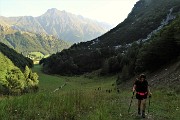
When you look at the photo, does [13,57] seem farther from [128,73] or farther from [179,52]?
[179,52]

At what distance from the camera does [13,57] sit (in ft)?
625

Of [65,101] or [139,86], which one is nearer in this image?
[65,101]

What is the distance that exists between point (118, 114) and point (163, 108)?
15.2ft

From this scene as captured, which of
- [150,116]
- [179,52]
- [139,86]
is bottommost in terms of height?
[150,116]

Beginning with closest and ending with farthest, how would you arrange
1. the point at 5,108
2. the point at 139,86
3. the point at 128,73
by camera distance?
the point at 5,108 < the point at 139,86 < the point at 128,73

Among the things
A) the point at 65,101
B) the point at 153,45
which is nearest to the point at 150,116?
the point at 65,101

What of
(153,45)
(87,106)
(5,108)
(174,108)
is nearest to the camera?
(5,108)

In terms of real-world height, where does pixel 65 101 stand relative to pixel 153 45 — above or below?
below

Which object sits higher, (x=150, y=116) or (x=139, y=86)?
(x=139, y=86)

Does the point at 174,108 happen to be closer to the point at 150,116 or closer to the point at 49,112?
the point at 150,116

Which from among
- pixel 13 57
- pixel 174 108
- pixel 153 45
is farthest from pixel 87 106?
pixel 13 57

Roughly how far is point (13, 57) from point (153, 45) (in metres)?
140

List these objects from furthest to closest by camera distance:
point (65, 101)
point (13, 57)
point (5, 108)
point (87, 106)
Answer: point (13, 57), point (87, 106), point (65, 101), point (5, 108)

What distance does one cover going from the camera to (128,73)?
282 feet
